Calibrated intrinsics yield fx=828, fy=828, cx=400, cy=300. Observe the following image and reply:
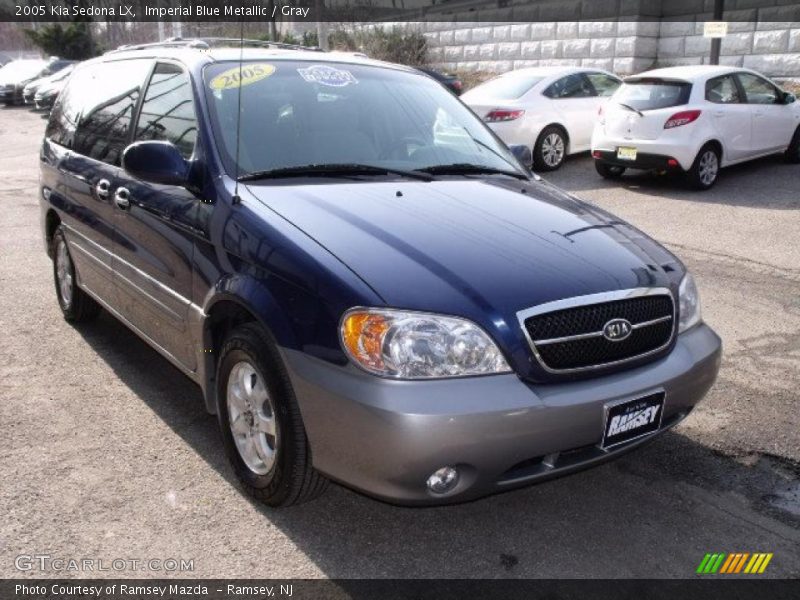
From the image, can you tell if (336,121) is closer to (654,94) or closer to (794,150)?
(654,94)

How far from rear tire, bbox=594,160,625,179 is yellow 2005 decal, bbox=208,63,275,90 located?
332 inches

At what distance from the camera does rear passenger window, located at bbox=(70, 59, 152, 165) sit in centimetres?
451

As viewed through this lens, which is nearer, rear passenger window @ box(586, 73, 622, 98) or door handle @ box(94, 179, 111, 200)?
door handle @ box(94, 179, 111, 200)

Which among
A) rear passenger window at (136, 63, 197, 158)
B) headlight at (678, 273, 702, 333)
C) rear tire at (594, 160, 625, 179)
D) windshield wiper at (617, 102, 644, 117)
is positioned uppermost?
rear passenger window at (136, 63, 197, 158)

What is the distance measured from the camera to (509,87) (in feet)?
42.0

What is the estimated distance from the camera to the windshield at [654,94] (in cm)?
→ 1074

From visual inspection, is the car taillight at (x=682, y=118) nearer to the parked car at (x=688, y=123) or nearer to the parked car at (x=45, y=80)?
the parked car at (x=688, y=123)

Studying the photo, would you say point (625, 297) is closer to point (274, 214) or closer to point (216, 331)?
point (274, 214)

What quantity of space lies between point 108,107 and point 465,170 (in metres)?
2.15

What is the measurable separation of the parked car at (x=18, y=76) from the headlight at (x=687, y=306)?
32.7 m

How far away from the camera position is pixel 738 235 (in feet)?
27.6

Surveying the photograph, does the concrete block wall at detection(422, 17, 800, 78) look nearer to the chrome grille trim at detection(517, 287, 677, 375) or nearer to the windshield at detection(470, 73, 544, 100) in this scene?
Answer: the windshield at detection(470, 73, 544, 100)

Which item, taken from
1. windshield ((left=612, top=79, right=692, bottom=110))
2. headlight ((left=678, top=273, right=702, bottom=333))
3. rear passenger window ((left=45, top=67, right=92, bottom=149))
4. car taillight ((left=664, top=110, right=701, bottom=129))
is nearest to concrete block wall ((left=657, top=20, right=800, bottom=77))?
windshield ((left=612, top=79, right=692, bottom=110))

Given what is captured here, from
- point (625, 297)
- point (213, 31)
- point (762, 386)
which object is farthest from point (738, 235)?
point (213, 31)
